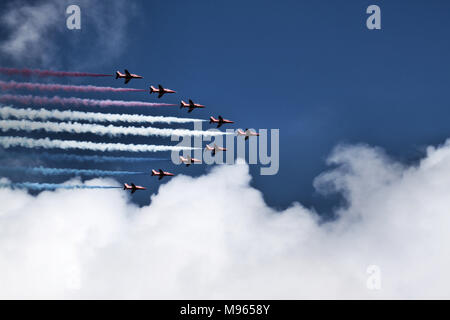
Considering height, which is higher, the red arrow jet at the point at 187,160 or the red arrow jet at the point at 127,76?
the red arrow jet at the point at 127,76

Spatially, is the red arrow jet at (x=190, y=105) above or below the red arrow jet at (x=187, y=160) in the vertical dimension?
above

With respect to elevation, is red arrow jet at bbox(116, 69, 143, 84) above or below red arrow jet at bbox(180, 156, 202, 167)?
above

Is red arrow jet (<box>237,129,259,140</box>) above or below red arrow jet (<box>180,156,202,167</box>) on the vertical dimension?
above

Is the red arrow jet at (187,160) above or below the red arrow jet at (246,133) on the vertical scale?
below

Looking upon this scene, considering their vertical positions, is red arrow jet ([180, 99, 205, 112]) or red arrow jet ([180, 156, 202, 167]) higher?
red arrow jet ([180, 99, 205, 112])
